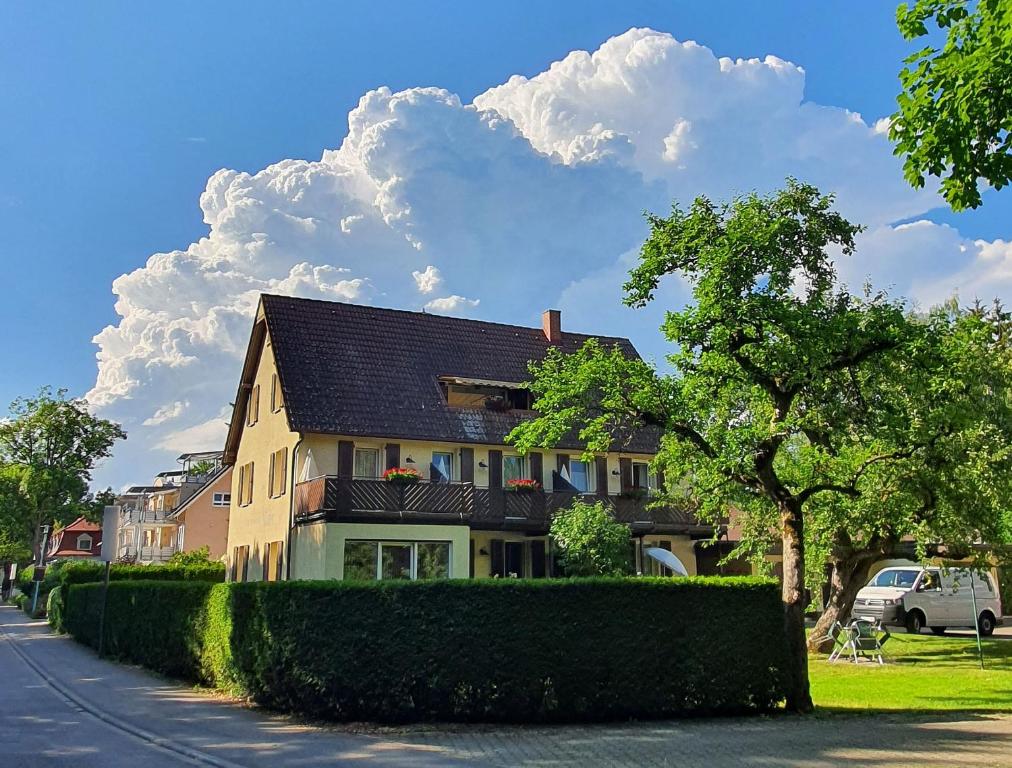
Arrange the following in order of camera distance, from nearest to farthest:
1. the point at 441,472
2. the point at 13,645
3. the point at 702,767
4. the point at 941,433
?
the point at 702,767, the point at 941,433, the point at 13,645, the point at 441,472

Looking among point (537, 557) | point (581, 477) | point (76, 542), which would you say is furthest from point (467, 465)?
point (76, 542)

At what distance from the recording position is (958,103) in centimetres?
888

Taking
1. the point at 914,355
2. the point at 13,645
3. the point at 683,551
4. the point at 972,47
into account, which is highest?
the point at 972,47

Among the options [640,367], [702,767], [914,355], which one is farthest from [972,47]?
[702,767]

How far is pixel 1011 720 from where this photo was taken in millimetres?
13367

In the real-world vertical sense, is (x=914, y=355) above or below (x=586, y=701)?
above

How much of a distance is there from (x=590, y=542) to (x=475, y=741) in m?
17.2

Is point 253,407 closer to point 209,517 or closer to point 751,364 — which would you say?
point 209,517

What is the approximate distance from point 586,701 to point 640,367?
5.27m

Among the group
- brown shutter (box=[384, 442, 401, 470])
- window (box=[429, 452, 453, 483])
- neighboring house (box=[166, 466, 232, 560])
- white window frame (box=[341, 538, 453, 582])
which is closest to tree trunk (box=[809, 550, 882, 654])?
white window frame (box=[341, 538, 453, 582])

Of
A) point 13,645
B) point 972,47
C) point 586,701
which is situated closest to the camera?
point 972,47

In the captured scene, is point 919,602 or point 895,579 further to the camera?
point 895,579

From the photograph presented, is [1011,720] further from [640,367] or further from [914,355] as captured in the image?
[640,367]

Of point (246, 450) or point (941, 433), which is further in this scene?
point (246, 450)
